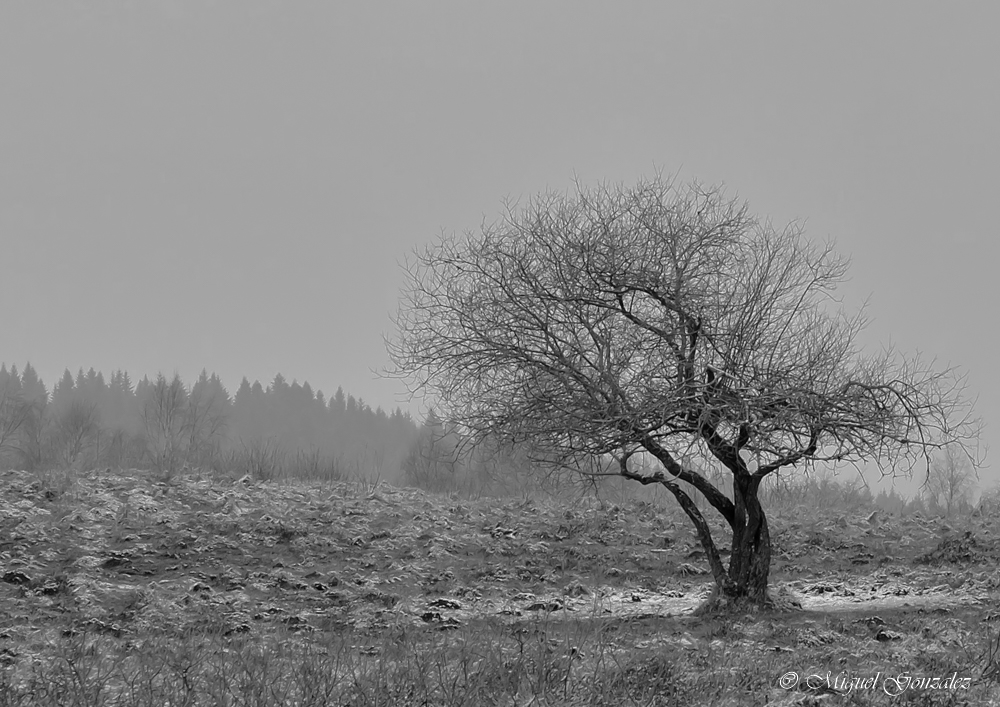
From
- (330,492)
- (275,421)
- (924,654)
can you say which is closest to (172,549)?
(330,492)

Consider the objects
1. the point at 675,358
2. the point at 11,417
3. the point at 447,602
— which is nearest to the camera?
the point at 675,358

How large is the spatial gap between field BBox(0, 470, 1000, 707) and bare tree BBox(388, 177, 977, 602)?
2.70 m

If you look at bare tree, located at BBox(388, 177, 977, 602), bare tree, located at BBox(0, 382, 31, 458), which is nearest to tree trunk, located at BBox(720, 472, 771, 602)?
bare tree, located at BBox(388, 177, 977, 602)

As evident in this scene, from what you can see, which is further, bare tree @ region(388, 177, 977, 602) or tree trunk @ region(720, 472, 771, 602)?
tree trunk @ region(720, 472, 771, 602)

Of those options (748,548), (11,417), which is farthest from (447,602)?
(11,417)

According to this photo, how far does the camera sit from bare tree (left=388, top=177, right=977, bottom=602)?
1220 cm

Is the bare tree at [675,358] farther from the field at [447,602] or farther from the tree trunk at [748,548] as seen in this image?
the field at [447,602]

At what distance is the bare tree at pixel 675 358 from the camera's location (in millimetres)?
12195

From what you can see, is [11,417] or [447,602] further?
[11,417]

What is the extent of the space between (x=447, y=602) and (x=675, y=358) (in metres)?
6.14

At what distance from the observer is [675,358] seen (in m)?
13.0

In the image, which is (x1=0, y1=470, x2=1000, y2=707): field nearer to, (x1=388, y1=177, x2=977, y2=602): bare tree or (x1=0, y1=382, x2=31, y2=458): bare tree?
(x1=388, y1=177, x2=977, y2=602): bare tree

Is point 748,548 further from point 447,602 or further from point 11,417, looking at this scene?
point 11,417

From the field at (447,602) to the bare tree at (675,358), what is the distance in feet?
8.84
